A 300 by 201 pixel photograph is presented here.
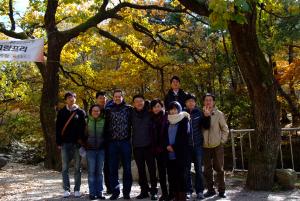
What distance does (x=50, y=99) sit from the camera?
567 inches

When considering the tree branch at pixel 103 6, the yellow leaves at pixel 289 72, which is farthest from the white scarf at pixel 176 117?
the yellow leaves at pixel 289 72

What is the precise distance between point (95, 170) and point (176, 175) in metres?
1.50

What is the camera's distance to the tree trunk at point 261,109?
306 inches

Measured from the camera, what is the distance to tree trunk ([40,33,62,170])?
14219mm

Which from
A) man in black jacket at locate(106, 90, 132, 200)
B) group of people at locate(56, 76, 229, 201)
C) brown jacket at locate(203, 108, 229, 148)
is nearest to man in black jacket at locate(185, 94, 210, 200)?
group of people at locate(56, 76, 229, 201)

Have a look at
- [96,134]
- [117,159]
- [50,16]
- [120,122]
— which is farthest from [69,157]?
[50,16]

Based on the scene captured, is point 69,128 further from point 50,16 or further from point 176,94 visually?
point 50,16

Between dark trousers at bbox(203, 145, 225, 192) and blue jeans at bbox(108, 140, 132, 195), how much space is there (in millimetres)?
1325

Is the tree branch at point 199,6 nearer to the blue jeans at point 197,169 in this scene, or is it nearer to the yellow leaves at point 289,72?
the blue jeans at point 197,169

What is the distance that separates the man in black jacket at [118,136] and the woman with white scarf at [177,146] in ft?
2.70

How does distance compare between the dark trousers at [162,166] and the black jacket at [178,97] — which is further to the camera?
the black jacket at [178,97]

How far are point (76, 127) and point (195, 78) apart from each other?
43.6 feet

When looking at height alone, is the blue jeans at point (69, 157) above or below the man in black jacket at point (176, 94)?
below

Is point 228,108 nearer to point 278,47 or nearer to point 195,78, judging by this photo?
point 195,78
